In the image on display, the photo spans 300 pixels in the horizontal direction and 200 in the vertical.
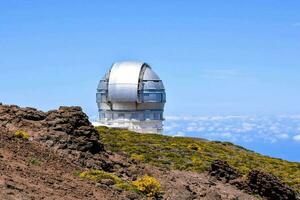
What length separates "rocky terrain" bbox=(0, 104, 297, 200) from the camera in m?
20.0

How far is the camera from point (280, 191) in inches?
1200

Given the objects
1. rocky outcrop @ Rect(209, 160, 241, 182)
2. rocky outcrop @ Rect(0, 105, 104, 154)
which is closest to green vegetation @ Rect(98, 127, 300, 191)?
rocky outcrop @ Rect(209, 160, 241, 182)

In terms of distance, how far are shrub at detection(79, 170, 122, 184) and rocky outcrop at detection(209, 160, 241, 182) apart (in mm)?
8158

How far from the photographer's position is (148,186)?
23.6 metres

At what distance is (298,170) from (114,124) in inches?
1154

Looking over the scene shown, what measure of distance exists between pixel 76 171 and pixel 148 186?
2.81m

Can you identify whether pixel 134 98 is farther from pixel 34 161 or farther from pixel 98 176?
pixel 34 161

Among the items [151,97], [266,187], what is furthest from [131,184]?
[151,97]

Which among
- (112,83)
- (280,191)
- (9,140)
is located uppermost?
(112,83)

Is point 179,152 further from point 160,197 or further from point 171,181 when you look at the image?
point 160,197

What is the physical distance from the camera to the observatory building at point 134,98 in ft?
227

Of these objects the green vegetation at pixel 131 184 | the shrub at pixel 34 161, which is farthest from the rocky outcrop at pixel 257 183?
the shrub at pixel 34 161

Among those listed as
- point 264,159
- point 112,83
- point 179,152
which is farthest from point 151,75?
point 179,152

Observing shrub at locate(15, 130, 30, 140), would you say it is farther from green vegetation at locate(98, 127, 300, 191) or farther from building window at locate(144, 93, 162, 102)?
building window at locate(144, 93, 162, 102)
